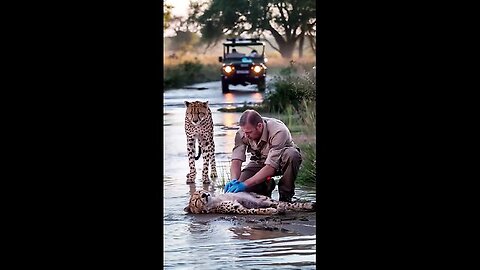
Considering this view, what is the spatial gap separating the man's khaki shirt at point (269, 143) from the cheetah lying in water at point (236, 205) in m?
0.33

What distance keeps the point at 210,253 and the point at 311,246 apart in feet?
2.10

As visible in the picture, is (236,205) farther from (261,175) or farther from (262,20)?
(262,20)

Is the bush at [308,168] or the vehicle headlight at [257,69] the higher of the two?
the vehicle headlight at [257,69]

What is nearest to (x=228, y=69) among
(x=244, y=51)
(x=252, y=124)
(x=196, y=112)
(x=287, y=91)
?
(x=244, y=51)

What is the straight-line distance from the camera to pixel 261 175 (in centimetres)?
741

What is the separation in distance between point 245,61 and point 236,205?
908 cm

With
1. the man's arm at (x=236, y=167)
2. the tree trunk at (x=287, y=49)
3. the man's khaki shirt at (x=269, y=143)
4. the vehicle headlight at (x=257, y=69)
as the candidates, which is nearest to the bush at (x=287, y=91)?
the tree trunk at (x=287, y=49)

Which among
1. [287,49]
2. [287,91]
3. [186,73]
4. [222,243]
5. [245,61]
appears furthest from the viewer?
[186,73]

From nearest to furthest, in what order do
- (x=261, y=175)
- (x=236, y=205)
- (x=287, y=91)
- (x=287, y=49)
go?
(x=236, y=205) → (x=261, y=175) → (x=287, y=91) → (x=287, y=49)

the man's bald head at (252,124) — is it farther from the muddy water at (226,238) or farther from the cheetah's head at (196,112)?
the cheetah's head at (196,112)

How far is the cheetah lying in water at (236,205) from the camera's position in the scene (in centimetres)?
723

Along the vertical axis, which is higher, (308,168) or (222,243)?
(308,168)
